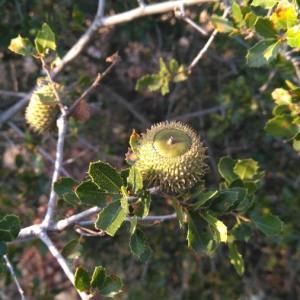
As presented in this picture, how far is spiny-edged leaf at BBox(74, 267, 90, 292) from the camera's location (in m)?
1.85

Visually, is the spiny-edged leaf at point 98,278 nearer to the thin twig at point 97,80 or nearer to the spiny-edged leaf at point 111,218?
the spiny-edged leaf at point 111,218

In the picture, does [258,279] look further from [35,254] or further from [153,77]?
[153,77]

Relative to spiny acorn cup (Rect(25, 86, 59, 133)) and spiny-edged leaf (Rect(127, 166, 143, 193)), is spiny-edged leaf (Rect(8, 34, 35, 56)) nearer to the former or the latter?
spiny acorn cup (Rect(25, 86, 59, 133))

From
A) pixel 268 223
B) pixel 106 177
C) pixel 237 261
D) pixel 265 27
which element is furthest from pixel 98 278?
pixel 265 27

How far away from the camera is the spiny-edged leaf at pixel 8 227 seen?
6.56 ft

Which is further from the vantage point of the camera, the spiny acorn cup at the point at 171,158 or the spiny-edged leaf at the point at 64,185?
the spiny-edged leaf at the point at 64,185

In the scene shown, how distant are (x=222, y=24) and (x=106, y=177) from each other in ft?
3.09

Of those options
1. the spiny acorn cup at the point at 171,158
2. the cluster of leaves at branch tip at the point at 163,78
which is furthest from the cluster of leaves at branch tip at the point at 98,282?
the cluster of leaves at branch tip at the point at 163,78

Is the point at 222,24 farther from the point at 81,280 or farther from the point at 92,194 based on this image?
the point at 81,280

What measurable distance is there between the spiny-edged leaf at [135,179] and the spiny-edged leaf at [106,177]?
6 cm

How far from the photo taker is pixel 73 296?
4.75m

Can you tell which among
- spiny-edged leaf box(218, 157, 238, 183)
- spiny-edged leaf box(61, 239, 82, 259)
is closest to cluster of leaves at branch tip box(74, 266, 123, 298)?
spiny-edged leaf box(61, 239, 82, 259)

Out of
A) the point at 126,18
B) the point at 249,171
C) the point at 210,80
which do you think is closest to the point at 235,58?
the point at 210,80

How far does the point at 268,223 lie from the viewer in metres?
2.38
